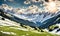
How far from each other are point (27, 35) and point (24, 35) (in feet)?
10.7

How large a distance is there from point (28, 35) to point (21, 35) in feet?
25.5

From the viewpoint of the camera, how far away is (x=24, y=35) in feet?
639

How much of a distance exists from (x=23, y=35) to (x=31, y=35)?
8.26 metres

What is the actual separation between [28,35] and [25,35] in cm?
299

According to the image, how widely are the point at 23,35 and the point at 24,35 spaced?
0.95 m

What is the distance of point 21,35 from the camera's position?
192m

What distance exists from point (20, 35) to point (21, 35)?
0.91 metres

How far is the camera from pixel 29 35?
196 m

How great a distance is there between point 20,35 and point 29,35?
9.41 m

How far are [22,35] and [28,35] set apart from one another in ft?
20.5

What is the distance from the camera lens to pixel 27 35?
19662cm

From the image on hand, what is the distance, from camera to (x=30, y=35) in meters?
197

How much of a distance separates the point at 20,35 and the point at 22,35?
7.88ft

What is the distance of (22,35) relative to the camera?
635 feet
